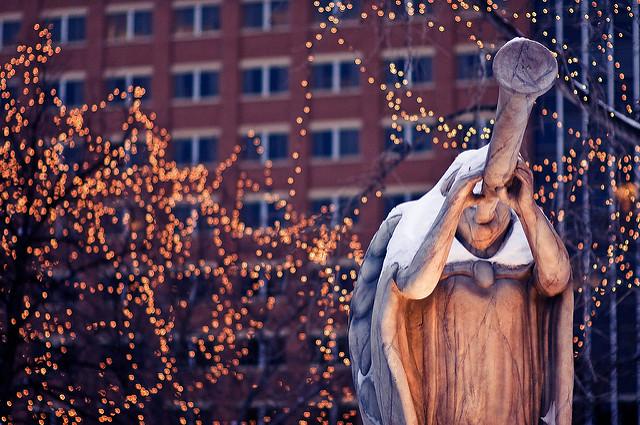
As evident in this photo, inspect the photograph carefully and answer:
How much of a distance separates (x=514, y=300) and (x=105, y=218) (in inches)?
1009

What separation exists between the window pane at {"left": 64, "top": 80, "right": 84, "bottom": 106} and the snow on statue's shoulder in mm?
57748

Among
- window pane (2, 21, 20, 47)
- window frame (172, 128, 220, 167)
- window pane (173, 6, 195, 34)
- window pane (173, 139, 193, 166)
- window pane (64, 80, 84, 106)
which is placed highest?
window pane (173, 6, 195, 34)

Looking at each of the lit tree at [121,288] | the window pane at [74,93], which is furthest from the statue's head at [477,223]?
the window pane at [74,93]

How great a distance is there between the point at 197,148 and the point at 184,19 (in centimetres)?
541

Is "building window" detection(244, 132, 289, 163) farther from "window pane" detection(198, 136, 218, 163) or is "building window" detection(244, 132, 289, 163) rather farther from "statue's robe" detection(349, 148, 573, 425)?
"statue's robe" detection(349, 148, 573, 425)

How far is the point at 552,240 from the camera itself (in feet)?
29.5

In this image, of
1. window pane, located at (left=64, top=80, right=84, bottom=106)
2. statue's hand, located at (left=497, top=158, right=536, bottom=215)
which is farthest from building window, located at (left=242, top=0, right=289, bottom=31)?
statue's hand, located at (left=497, top=158, right=536, bottom=215)

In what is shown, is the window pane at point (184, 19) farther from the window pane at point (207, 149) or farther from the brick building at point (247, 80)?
the window pane at point (207, 149)

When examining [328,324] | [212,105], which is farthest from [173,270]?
[212,105]

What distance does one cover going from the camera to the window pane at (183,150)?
6444cm

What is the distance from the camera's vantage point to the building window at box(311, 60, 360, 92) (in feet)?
208

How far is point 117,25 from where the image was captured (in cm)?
6731

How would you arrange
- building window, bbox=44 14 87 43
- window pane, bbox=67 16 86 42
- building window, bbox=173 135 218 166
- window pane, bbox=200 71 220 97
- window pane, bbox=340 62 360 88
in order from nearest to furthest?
window pane, bbox=340 62 360 88 → building window, bbox=173 135 218 166 → window pane, bbox=200 71 220 97 → building window, bbox=44 14 87 43 → window pane, bbox=67 16 86 42

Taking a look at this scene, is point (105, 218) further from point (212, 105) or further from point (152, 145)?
point (212, 105)
